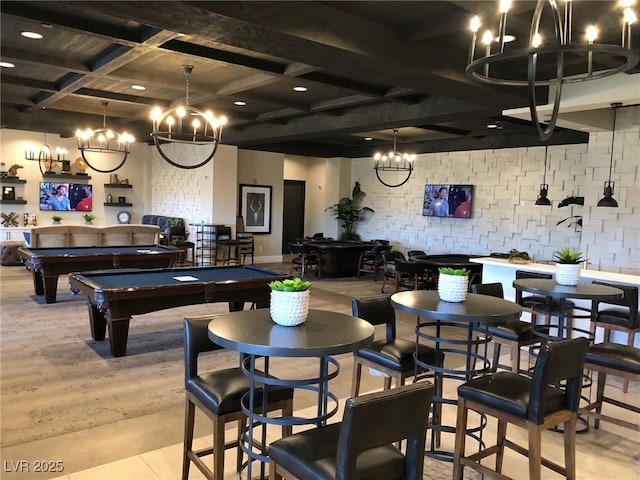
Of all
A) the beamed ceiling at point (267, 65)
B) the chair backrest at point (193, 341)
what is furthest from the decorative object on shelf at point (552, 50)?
the chair backrest at point (193, 341)

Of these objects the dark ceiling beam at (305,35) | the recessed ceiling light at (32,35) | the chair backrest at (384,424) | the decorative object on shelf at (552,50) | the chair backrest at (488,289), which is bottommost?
the chair backrest at (384,424)

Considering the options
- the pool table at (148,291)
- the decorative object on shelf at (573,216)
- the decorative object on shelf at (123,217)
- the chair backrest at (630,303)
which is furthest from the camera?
the decorative object on shelf at (123,217)

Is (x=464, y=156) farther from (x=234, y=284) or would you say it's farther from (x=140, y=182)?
(x=140, y=182)

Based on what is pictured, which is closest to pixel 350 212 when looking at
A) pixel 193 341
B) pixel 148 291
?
pixel 148 291

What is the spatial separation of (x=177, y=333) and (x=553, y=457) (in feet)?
13.2

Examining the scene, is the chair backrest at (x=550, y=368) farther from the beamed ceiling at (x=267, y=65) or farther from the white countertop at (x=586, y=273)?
the white countertop at (x=586, y=273)

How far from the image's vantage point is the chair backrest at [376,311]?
3.16m

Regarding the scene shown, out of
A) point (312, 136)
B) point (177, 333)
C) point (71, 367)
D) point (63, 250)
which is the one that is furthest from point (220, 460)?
point (312, 136)

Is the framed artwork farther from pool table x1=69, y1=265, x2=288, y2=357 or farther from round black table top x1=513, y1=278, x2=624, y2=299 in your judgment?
round black table top x1=513, y1=278, x2=624, y2=299

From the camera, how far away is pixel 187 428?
253 centimetres

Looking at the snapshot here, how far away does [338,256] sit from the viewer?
10156 mm

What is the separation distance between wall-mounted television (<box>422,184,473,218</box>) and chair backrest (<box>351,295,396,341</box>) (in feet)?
24.0

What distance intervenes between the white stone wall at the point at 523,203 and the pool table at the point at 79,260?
231 inches

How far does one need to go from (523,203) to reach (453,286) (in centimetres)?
705
